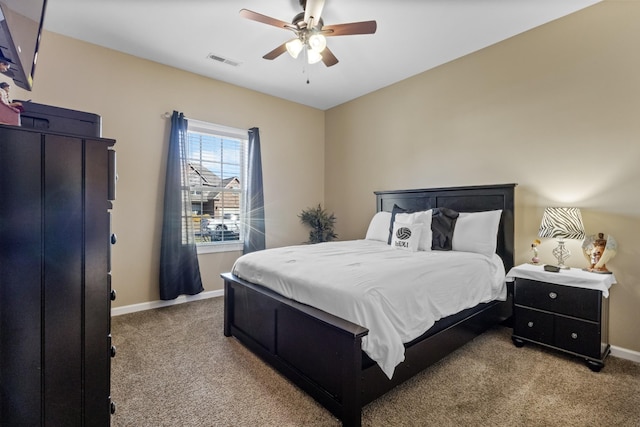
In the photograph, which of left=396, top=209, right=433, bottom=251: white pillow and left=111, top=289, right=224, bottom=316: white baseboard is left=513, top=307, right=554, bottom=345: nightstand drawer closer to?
left=396, top=209, right=433, bottom=251: white pillow

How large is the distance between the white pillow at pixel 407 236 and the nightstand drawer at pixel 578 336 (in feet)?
4.20

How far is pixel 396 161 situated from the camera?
168 inches

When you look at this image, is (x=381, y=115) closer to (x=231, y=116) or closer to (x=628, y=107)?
(x=231, y=116)

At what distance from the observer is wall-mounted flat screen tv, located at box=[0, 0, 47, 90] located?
115 cm

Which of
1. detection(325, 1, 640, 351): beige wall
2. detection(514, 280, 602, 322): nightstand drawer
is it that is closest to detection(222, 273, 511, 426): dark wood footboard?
detection(514, 280, 602, 322): nightstand drawer

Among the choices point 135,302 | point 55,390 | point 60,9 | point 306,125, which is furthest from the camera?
point 306,125

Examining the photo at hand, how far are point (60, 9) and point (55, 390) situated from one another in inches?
130

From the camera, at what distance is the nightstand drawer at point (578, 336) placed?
7.29 feet

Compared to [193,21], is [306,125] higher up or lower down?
lower down

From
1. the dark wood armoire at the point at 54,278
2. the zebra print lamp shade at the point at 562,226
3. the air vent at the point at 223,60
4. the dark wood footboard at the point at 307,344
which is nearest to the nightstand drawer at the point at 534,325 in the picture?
the zebra print lamp shade at the point at 562,226

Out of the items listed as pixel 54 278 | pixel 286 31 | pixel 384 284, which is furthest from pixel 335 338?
pixel 286 31

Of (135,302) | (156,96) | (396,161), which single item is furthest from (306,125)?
(135,302)

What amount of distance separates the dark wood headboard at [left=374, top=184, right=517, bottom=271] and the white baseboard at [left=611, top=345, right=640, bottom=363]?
0.97 m

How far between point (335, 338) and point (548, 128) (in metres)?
2.87
